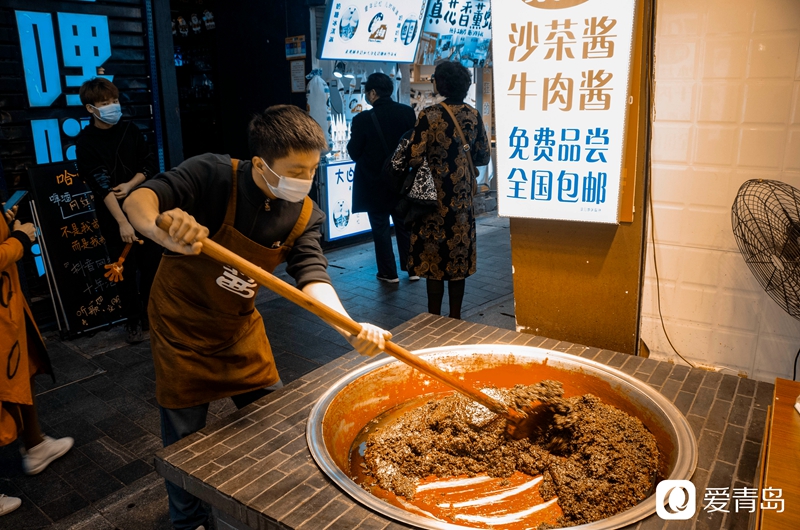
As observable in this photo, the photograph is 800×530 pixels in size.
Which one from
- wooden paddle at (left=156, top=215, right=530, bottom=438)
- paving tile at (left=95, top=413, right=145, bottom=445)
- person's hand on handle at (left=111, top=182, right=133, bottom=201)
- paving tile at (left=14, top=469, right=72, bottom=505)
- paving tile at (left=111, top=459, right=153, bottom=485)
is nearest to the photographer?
wooden paddle at (left=156, top=215, right=530, bottom=438)

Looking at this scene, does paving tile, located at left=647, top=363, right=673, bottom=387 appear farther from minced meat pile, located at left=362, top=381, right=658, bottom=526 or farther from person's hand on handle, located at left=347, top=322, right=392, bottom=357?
person's hand on handle, located at left=347, top=322, right=392, bottom=357

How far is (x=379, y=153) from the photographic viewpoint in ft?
21.3

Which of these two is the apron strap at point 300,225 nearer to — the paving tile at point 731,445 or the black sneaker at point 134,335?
the paving tile at point 731,445

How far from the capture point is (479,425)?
242 cm

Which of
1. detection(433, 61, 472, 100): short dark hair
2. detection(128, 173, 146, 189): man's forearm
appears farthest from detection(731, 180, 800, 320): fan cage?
detection(128, 173, 146, 189): man's forearm

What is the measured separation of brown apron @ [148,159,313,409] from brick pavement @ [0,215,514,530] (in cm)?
96

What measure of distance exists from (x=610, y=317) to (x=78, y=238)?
15.1 ft

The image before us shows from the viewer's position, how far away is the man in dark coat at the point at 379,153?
20.9 feet

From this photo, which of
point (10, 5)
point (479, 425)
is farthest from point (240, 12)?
point (479, 425)

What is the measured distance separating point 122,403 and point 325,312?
2950 millimetres

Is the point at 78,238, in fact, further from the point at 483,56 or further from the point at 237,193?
the point at 483,56

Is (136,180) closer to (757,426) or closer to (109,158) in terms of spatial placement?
(109,158)

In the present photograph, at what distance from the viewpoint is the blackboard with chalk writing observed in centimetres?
514

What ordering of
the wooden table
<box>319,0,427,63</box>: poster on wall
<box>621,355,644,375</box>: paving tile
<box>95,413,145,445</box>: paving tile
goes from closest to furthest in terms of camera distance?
the wooden table → <box>621,355,644,375</box>: paving tile → <box>95,413,145,445</box>: paving tile → <box>319,0,427,63</box>: poster on wall
